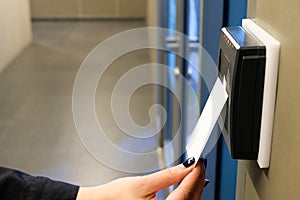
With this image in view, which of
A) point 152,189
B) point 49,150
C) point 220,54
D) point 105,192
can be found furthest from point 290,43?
point 49,150

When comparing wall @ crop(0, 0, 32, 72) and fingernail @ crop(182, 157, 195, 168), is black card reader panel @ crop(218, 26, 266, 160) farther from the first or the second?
wall @ crop(0, 0, 32, 72)

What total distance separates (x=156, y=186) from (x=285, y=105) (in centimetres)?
26

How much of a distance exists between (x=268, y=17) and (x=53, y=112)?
341 centimetres

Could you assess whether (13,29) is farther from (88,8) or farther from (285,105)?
(285,105)

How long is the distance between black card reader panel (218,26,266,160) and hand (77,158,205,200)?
0.24 feet

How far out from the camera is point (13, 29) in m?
5.35

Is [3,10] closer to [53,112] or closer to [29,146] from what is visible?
[53,112]

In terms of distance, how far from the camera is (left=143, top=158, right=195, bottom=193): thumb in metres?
0.61

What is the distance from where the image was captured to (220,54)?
62cm

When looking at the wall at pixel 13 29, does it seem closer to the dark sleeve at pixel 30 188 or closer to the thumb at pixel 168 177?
the dark sleeve at pixel 30 188

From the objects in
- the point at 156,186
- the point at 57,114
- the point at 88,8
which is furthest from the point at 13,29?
the point at 156,186

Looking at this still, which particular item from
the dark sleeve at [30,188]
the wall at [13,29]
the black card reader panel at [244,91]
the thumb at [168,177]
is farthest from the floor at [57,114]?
the black card reader panel at [244,91]

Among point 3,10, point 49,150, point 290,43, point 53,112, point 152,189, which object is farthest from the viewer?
point 3,10

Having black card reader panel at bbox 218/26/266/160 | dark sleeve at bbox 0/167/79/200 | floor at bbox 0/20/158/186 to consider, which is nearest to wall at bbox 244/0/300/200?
black card reader panel at bbox 218/26/266/160
